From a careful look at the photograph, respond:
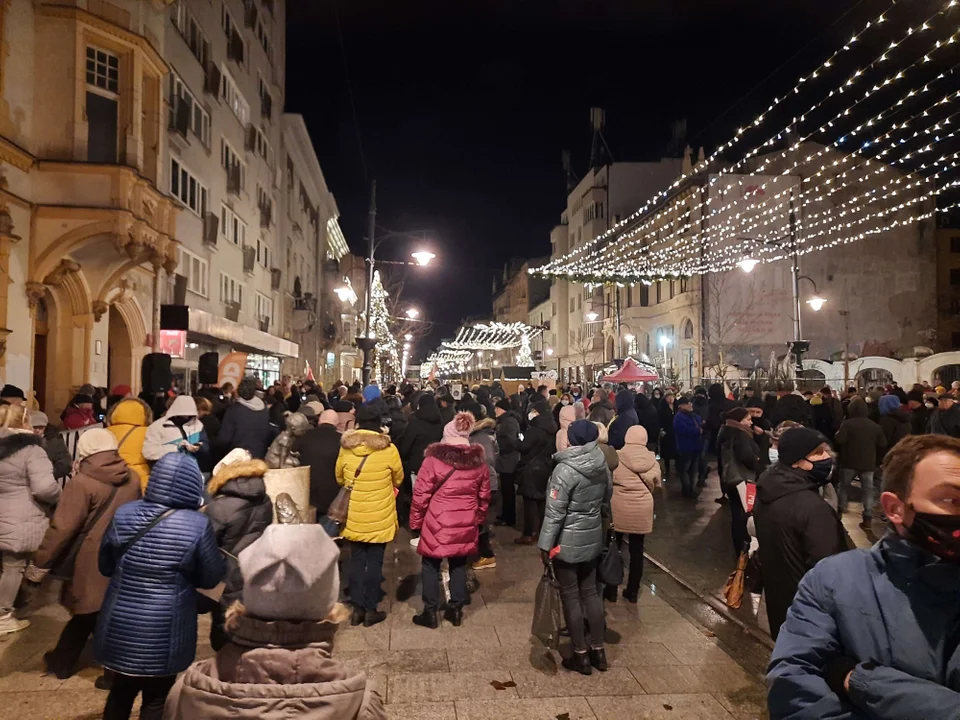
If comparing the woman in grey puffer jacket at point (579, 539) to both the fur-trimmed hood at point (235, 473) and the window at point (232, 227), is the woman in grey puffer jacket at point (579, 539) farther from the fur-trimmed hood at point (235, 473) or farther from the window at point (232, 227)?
the window at point (232, 227)

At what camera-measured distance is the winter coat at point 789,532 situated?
385 centimetres

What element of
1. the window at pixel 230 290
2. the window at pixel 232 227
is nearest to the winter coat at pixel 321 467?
the window at pixel 230 290

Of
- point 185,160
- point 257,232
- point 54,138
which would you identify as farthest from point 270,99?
point 54,138

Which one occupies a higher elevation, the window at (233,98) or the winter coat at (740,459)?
the window at (233,98)

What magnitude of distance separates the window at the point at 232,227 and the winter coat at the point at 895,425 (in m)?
18.9

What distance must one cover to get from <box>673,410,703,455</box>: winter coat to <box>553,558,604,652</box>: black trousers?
778cm

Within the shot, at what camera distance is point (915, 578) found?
2.11m

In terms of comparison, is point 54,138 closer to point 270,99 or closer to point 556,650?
point 556,650

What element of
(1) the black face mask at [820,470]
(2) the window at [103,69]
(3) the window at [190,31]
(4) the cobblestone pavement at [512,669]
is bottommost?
(4) the cobblestone pavement at [512,669]

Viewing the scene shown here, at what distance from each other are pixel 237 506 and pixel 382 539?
178 cm

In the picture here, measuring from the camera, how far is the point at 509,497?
10.4 meters

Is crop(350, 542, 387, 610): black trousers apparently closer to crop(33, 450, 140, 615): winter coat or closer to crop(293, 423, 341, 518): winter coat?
crop(293, 423, 341, 518): winter coat

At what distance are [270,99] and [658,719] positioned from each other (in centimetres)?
3017

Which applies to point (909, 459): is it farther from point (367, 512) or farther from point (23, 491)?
point (23, 491)
